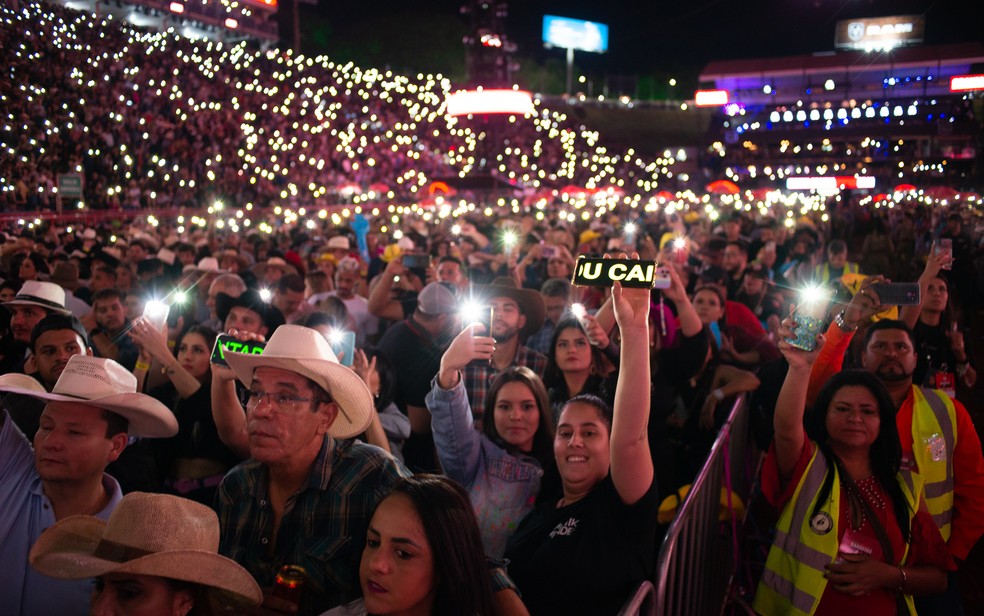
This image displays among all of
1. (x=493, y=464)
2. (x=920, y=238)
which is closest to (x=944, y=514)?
(x=493, y=464)

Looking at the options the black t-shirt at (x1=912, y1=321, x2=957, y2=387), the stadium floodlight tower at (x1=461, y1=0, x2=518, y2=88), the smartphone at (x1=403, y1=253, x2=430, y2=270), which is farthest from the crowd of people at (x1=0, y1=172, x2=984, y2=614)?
the stadium floodlight tower at (x1=461, y1=0, x2=518, y2=88)

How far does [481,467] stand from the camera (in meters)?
3.66

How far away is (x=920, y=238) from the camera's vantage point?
1755 cm

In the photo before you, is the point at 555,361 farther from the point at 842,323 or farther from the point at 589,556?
the point at 589,556

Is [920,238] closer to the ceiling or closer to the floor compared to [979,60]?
closer to the floor

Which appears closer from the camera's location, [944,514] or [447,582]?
[447,582]

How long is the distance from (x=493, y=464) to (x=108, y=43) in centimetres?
1853

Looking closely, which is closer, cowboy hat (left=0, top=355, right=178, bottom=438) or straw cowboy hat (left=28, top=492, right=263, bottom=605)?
straw cowboy hat (left=28, top=492, right=263, bottom=605)

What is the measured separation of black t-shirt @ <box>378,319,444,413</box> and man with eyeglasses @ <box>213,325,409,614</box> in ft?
6.52

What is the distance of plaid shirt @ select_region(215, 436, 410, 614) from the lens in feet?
8.98

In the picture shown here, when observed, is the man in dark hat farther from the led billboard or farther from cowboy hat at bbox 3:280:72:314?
the led billboard

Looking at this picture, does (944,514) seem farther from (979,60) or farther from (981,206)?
(979,60)

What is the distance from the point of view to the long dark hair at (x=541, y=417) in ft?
12.2

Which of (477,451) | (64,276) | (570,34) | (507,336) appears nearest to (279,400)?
(477,451)
